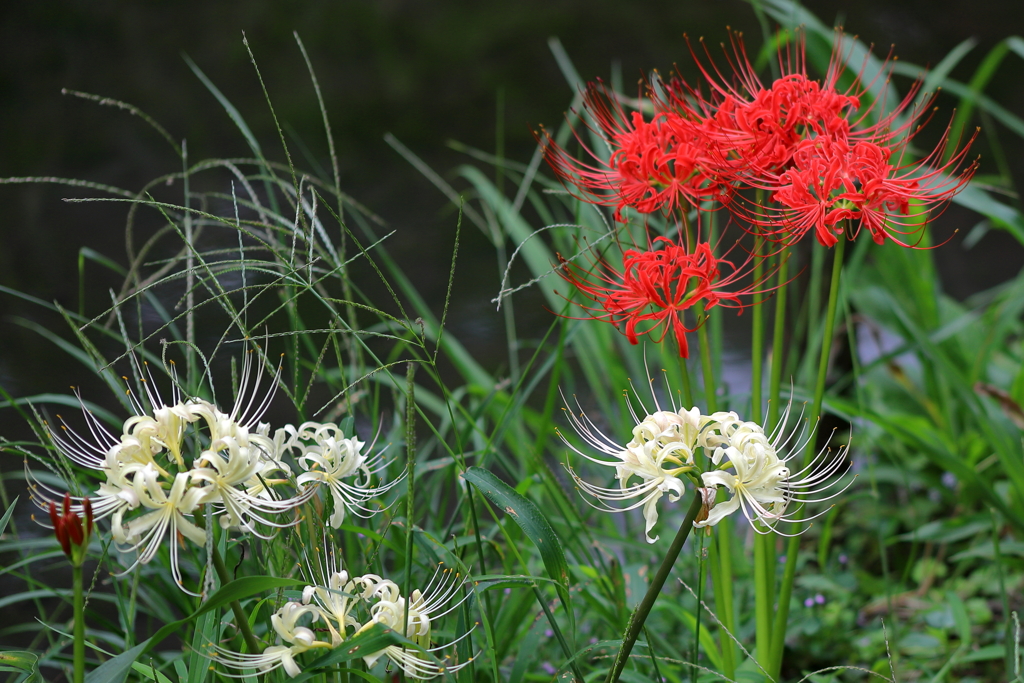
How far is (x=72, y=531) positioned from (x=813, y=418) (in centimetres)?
68

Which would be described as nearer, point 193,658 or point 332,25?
point 193,658

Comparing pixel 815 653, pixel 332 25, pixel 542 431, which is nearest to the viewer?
pixel 542 431

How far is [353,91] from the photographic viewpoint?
432cm

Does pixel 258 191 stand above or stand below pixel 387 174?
below

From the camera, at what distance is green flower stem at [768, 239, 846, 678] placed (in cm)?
90

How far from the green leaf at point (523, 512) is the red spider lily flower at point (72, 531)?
0.86 ft

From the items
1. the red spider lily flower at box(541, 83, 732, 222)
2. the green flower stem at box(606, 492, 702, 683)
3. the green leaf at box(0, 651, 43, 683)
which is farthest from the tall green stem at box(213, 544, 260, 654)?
the red spider lily flower at box(541, 83, 732, 222)

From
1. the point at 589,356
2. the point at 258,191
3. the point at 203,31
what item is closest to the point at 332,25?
the point at 203,31

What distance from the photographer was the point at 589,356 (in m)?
1.77

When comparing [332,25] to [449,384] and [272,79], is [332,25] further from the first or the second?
[449,384]

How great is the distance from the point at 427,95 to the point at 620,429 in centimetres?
301

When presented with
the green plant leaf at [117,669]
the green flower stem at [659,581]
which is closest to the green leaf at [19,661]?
the green plant leaf at [117,669]

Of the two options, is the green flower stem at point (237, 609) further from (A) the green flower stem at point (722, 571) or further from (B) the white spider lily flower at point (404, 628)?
(A) the green flower stem at point (722, 571)

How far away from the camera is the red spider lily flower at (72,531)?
49 cm
